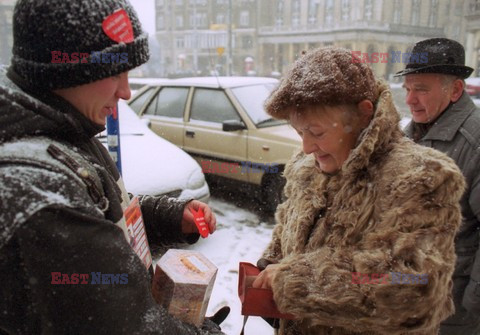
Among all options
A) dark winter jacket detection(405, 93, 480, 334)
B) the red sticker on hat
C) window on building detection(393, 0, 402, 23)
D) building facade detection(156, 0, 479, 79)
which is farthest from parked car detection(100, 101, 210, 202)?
window on building detection(393, 0, 402, 23)

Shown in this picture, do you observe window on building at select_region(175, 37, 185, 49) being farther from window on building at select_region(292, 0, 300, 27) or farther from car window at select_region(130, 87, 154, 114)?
car window at select_region(130, 87, 154, 114)

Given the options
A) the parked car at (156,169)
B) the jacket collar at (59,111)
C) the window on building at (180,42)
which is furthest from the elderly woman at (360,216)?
the window on building at (180,42)

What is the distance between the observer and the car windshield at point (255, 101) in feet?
16.9

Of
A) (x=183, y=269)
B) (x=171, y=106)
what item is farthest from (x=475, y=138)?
(x=171, y=106)

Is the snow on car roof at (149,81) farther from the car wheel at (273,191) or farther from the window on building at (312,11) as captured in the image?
the window on building at (312,11)

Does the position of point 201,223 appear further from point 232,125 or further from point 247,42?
point 247,42

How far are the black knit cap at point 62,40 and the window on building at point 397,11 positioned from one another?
48.8 m

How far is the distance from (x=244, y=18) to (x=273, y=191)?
189 feet

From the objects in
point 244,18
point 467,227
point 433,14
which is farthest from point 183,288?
point 244,18

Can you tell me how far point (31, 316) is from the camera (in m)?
0.87

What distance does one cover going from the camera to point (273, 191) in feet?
16.3

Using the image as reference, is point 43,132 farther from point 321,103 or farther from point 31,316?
point 321,103

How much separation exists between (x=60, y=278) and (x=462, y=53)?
2632 mm

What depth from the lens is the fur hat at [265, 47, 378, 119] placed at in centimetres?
134
